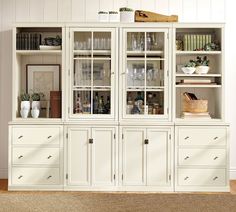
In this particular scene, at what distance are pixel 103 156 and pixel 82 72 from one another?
92cm

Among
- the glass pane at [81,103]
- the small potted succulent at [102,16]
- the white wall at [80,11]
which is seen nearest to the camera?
the glass pane at [81,103]

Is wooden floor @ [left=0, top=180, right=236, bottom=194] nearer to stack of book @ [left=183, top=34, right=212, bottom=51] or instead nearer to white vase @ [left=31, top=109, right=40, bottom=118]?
white vase @ [left=31, top=109, right=40, bottom=118]

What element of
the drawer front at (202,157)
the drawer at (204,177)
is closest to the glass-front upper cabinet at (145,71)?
the drawer front at (202,157)

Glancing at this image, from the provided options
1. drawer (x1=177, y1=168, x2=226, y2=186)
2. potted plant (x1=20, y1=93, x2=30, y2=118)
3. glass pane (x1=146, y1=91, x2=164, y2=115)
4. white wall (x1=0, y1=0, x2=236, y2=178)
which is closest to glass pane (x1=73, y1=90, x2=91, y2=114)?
potted plant (x1=20, y1=93, x2=30, y2=118)

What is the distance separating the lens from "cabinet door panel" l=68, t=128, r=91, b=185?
5.25 meters

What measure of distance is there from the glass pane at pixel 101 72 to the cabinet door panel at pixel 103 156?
50 cm

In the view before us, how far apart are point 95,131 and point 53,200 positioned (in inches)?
86.6

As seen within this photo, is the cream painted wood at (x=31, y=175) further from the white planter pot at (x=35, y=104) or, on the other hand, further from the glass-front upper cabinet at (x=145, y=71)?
the glass-front upper cabinet at (x=145, y=71)

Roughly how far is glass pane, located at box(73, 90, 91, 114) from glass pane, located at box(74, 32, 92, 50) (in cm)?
47

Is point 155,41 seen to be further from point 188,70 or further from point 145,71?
point 188,70

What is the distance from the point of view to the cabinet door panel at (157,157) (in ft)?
17.1

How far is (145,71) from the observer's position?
17.5 feet

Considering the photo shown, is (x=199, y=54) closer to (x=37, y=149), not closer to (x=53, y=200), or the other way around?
(x=37, y=149)

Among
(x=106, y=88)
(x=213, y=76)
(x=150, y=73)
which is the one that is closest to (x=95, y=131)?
(x=106, y=88)
